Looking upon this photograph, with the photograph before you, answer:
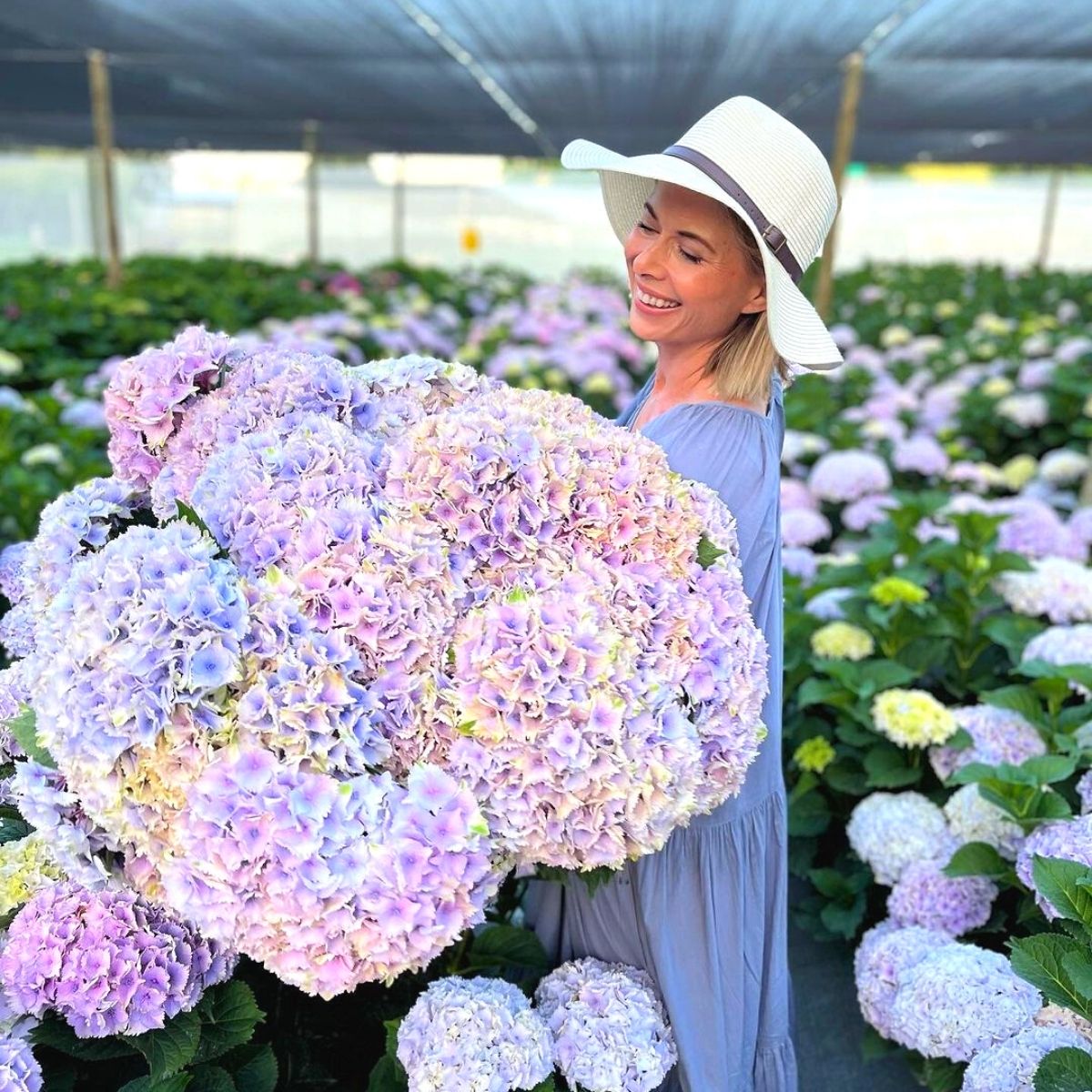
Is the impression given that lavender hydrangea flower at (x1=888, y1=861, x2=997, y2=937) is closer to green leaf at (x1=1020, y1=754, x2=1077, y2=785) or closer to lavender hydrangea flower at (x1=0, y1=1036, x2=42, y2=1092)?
green leaf at (x1=1020, y1=754, x2=1077, y2=785)

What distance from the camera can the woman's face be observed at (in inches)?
57.2

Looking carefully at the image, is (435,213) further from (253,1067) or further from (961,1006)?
(253,1067)

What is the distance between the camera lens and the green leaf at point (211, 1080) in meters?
1.30

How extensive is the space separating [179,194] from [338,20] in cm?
1741

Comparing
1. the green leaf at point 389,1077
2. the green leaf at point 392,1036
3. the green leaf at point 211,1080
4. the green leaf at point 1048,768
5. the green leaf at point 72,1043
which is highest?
the green leaf at point 1048,768

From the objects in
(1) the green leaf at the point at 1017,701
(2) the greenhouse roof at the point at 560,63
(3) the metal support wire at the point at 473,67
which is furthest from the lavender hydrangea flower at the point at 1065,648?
(3) the metal support wire at the point at 473,67

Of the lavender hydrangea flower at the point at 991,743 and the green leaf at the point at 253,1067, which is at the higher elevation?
the lavender hydrangea flower at the point at 991,743

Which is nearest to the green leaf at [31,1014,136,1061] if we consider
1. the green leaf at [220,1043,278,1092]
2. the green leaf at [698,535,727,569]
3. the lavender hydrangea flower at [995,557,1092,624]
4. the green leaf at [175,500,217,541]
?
the green leaf at [220,1043,278,1092]

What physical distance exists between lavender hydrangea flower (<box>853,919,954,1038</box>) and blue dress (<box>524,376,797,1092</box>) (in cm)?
32

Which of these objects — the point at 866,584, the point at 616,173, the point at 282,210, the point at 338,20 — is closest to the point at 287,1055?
the point at 616,173

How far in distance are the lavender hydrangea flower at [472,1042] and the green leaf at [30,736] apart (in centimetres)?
55

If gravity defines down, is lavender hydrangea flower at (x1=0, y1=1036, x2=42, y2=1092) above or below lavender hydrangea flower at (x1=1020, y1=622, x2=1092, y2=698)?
below

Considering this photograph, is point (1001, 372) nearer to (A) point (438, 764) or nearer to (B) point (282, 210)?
(A) point (438, 764)

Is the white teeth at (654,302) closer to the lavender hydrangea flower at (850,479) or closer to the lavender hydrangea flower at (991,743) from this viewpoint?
the lavender hydrangea flower at (991,743)
